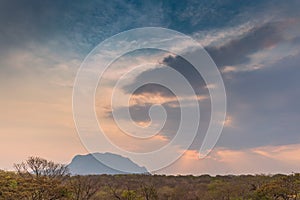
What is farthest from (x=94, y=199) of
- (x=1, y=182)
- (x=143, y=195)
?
(x=1, y=182)

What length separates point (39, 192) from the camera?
45875 mm

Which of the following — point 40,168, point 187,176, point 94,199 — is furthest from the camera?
point 187,176

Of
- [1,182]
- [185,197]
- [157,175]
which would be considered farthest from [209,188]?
[1,182]

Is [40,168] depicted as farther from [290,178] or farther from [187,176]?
[187,176]

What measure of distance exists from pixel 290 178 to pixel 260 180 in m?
25.2

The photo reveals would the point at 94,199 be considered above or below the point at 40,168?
below

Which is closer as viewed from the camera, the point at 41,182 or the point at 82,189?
the point at 41,182

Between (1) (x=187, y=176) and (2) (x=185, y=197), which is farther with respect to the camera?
(1) (x=187, y=176)

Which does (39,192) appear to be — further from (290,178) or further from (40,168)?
(290,178)

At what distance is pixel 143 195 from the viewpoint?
3110 inches

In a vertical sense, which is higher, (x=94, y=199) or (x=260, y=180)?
(x=260, y=180)

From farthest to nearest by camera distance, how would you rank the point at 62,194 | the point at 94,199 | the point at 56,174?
the point at 94,199, the point at 56,174, the point at 62,194

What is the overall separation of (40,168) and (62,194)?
9.55 meters

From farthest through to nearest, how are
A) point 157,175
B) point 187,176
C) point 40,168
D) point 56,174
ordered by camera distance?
point 187,176 < point 157,175 < point 56,174 < point 40,168
